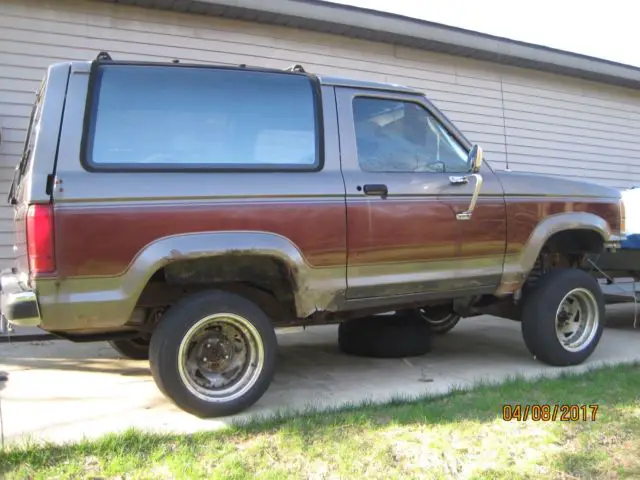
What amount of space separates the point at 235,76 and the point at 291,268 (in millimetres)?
1348

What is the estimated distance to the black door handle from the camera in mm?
3959

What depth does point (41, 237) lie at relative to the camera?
3117 mm

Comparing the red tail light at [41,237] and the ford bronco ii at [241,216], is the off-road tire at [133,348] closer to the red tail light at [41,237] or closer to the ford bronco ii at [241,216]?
the ford bronco ii at [241,216]

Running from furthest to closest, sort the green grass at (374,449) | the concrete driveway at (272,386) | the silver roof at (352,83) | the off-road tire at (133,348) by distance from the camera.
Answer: the off-road tire at (133,348)
the silver roof at (352,83)
the concrete driveway at (272,386)
the green grass at (374,449)

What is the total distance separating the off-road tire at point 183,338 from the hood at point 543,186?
7.53 ft

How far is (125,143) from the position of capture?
346cm

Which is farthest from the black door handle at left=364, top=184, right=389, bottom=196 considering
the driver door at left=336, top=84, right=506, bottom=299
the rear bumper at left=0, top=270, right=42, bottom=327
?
the rear bumper at left=0, top=270, right=42, bottom=327

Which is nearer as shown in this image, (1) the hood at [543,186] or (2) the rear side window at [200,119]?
(2) the rear side window at [200,119]

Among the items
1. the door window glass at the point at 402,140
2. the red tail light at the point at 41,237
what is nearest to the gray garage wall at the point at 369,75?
the red tail light at the point at 41,237

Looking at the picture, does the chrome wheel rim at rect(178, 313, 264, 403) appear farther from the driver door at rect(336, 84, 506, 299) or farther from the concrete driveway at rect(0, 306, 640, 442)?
the driver door at rect(336, 84, 506, 299)

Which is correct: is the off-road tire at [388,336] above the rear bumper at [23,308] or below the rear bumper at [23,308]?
below

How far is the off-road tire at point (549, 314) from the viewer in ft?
15.5
